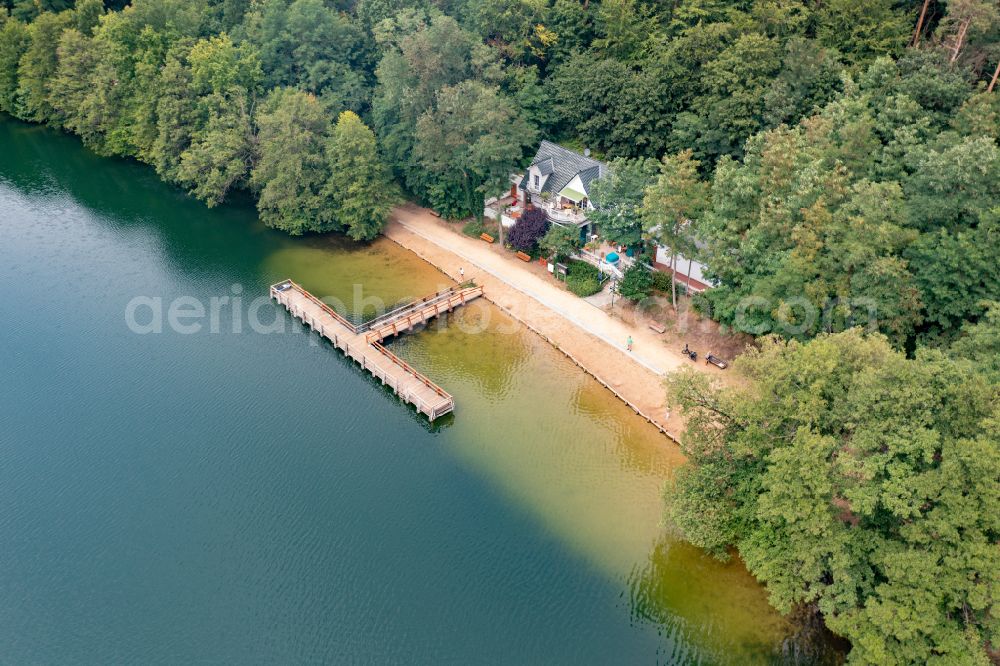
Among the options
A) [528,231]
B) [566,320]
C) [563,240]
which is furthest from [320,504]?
[528,231]

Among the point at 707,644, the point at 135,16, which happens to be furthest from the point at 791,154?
the point at 135,16

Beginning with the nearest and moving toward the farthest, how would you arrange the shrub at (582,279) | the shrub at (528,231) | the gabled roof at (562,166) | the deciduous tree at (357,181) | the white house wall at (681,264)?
1. the white house wall at (681,264)
2. the shrub at (582,279)
3. the shrub at (528,231)
4. the gabled roof at (562,166)
5. the deciduous tree at (357,181)

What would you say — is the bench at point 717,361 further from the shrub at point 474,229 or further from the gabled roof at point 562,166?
the shrub at point 474,229

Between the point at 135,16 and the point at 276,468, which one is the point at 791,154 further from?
the point at 135,16

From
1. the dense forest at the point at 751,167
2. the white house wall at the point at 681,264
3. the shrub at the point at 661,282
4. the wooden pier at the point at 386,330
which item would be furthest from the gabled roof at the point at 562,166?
the wooden pier at the point at 386,330

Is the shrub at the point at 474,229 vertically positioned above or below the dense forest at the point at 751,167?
below

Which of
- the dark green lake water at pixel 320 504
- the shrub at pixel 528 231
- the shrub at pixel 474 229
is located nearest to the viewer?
the dark green lake water at pixel 320 504

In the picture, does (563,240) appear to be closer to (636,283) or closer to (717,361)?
(636,283)

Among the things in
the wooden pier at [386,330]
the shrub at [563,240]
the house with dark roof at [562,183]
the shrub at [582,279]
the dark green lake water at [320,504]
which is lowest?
the dark green lake water at [320,504]
